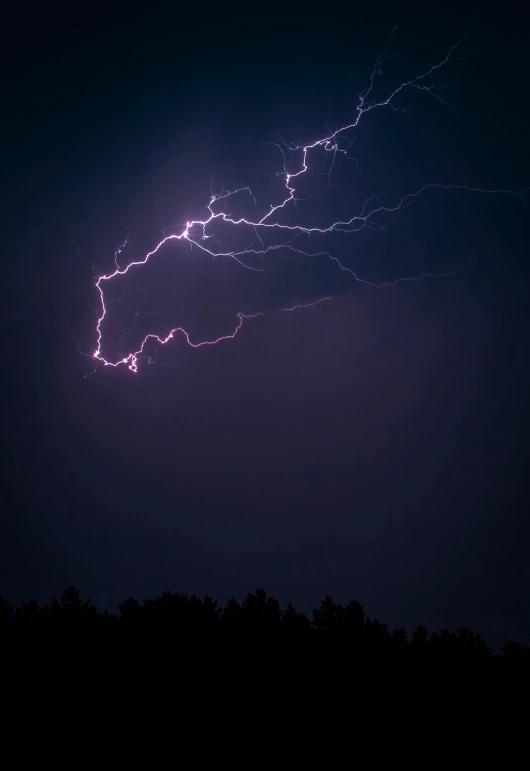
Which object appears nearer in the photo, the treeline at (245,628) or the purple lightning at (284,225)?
the treeline at (245,628)

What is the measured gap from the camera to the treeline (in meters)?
4.25

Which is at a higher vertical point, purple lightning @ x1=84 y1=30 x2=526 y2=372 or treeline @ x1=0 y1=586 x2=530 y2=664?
purple lightning @ x1=84 y1=30 x2=526 y2=372

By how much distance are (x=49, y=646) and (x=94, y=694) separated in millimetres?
765

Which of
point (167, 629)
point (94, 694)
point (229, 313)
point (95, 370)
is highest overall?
point (229, 313)

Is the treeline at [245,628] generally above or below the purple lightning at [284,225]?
below

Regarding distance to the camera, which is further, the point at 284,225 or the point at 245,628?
the point at 284,225

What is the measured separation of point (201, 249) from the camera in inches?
359

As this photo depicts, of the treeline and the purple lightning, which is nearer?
the treeline

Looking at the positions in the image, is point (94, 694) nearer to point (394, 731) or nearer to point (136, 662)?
point (136, 662)

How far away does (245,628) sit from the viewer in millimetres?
4543

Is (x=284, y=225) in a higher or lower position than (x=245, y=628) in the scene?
higher

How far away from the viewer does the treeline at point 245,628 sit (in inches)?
167

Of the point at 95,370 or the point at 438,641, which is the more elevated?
the point at 95,370

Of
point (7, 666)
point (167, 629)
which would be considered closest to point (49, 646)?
point (7, 666)
